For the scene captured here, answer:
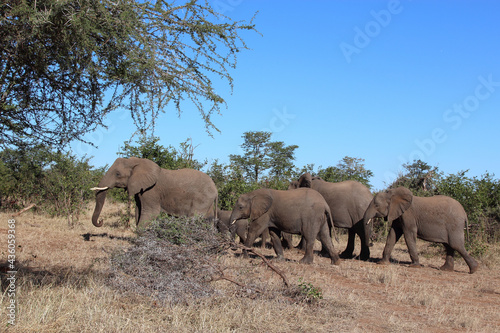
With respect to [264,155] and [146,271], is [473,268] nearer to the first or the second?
[146,271]

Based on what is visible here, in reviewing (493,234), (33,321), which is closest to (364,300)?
(33,321)

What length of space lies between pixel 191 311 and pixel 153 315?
51 centimetres

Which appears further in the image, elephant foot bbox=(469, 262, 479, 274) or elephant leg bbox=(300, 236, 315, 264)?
elephant foot bbox=(469, 262, 479, 274)

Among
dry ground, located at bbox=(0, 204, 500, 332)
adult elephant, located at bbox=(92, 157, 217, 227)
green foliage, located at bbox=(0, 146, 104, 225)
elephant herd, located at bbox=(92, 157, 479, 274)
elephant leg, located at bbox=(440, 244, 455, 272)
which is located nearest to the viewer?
dry ground, located at bbox=(0, 204, 500, 332)

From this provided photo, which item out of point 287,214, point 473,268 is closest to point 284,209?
point 287,214

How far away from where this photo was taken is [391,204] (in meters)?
12.9

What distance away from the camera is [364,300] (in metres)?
7.51

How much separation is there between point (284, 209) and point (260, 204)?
64cm

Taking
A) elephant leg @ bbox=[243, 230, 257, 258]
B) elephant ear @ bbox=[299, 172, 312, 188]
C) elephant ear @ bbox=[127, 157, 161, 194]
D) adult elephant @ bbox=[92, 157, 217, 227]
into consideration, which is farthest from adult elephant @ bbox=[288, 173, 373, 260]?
elephant ear @ bbox=[127, 157, 161, 194]

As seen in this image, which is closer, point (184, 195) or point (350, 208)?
point (184, 195)

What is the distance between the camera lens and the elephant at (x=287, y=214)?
12.0 meters

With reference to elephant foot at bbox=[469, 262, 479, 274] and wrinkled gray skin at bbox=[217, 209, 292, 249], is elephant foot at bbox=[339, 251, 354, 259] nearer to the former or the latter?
wrinkled gray skin at bbox=[217, 209, 292, 249]

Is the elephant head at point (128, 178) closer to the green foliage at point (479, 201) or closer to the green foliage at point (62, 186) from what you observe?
the green foliage at point (62, 186)

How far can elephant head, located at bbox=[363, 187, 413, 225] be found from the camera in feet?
42.0
